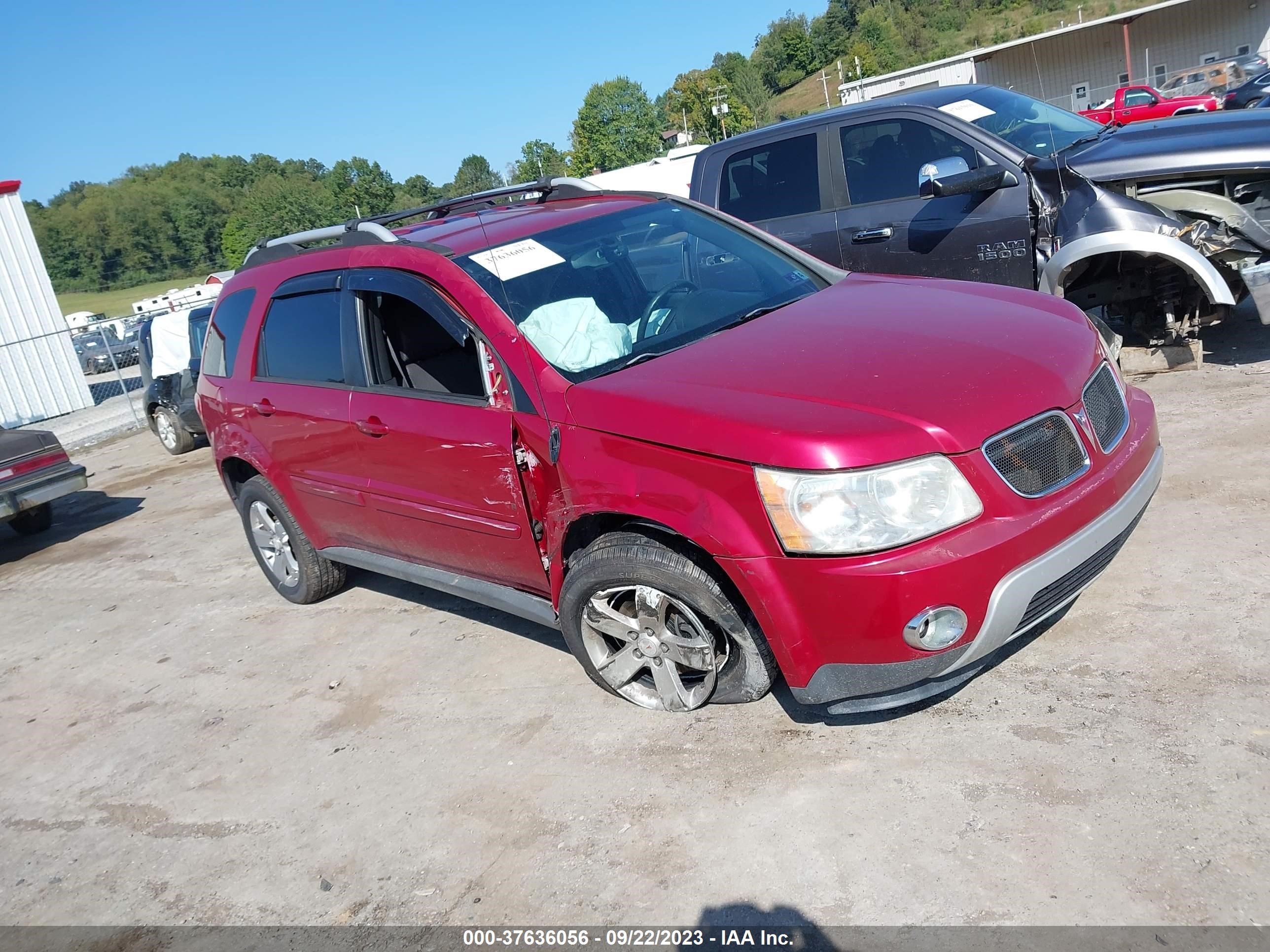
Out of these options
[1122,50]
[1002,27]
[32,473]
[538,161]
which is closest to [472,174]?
[538,161]

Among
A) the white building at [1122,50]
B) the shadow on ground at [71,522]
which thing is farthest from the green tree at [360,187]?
the shadow on ground at [71,522]

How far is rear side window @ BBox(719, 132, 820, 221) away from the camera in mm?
6711

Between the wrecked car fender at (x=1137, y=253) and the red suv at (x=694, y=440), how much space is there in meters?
2.10

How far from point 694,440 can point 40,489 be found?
792cm

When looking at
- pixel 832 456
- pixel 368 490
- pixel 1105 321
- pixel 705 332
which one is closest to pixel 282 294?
pixel 368 490

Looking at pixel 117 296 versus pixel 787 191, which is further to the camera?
pixel 117 296

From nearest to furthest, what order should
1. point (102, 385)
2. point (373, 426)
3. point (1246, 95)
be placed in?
point (373, 426) → point (1246, 95) → point (102, 385)

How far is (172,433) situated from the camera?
12.2 meters

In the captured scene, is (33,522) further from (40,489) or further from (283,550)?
(283,550)

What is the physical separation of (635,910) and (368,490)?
7.73 feet

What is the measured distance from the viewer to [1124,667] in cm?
335

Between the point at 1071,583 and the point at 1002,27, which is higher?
the point at 1002,27

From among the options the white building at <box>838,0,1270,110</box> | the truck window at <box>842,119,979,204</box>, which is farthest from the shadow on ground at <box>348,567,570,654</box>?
the white building at <box>838,0,1270,110</box>

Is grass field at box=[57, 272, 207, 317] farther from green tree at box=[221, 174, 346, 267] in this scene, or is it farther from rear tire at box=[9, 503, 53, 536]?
rear tire at box=[9, 503, 53, 536]
